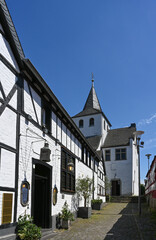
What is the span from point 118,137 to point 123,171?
598 cm

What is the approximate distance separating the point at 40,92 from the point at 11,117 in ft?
9.56

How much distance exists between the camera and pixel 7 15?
8.48 meters

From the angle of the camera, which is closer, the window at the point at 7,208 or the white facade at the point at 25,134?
the window at the point at 7,208

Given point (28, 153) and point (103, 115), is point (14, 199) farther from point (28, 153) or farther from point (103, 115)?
point (103, 115)

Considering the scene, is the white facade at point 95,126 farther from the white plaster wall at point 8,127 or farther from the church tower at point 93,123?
the white plaster wall at point 8,127

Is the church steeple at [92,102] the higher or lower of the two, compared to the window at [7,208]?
higher

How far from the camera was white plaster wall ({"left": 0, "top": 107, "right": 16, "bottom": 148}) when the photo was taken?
733 cm

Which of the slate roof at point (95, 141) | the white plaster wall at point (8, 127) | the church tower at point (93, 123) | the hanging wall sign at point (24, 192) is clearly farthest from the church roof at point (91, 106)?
the white plaster wall at point (8, 127)

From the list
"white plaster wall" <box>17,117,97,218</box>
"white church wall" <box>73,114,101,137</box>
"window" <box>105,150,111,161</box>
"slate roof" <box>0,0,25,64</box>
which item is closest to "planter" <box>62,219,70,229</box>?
"white plaster wall" <box>17,117,97,218</box>

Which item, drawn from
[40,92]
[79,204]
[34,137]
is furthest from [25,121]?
[79,204]

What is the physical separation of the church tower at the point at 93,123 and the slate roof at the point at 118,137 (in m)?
0.85

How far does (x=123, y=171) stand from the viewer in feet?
121

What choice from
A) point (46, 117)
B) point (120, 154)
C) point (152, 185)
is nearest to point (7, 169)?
point (46, 117)

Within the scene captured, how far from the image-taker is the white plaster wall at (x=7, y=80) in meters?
7.66
